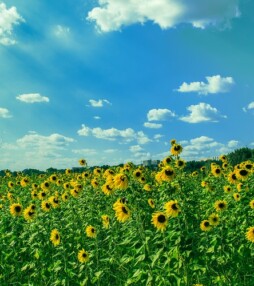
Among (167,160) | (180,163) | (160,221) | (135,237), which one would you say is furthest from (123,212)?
(167,160)

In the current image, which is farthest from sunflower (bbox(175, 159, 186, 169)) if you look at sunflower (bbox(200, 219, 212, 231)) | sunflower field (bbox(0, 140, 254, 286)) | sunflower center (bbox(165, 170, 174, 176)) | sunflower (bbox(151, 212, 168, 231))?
sunflower (bbox(151, 212, 168, 231))

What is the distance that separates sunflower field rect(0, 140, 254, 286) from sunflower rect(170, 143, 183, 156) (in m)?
0.03

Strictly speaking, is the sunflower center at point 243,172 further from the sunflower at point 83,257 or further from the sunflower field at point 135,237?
the sunflower at point 83,257

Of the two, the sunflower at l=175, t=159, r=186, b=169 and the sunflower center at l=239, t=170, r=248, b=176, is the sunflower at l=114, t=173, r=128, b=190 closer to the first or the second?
the sunflower at l=175, t=159, r=186, b=169

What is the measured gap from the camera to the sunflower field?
7145 mm

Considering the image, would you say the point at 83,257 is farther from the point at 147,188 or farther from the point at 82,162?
the point at 82,162

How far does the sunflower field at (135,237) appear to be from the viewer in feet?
23.4

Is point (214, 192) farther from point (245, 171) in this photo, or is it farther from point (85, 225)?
point (85, 225)

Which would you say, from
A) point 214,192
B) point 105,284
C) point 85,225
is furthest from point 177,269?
point 214,192

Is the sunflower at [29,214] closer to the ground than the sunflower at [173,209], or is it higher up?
closer to the ground

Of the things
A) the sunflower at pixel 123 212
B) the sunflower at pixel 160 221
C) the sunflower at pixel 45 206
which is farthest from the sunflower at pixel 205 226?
the sunflower at pixel 45 206

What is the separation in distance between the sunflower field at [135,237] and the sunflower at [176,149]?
3 cm

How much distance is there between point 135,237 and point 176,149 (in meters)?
3.07

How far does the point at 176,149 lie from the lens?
1007 cm
